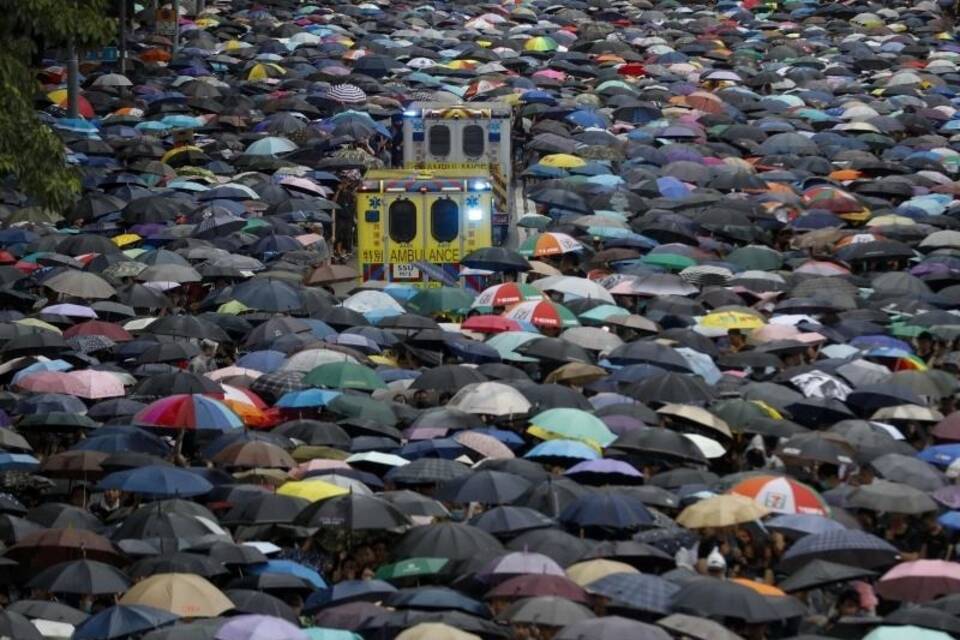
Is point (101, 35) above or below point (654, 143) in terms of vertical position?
above

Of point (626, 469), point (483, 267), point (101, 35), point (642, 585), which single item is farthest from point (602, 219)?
point (642, 585)

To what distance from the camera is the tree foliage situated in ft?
82.4

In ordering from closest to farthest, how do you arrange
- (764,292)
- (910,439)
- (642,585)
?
(642,585)
(910,439)
(764,292)

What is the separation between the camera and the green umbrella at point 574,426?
22.3 meters

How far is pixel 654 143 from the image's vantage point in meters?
42.8

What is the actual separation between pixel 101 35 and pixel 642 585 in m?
12.6

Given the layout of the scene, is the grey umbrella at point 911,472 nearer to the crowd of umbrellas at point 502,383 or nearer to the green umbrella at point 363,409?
the crowd of umbrellas at point 502,383

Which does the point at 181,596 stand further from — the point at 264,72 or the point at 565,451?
the point at 264,72

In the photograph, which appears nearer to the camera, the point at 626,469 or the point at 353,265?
the point at 626,469

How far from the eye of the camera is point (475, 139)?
37844 millimetres

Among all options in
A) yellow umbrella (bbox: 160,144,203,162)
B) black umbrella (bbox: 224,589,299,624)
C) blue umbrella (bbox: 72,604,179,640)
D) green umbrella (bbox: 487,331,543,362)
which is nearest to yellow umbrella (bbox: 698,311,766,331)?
green umbrella (bbox: 487,331,543,362)

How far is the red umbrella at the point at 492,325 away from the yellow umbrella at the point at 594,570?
923cm

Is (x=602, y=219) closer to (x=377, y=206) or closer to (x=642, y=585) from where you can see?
(x=377, y=206)

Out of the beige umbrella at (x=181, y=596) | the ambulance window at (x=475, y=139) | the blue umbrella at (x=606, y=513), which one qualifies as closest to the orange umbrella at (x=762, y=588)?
the blue umbrella at (x=606, y=513)
